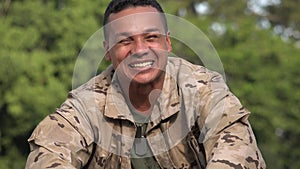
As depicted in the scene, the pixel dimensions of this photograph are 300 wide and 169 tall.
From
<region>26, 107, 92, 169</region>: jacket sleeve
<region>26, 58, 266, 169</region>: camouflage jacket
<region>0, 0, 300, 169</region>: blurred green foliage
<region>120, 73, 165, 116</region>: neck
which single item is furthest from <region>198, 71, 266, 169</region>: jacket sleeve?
<region>0, 0, 300, 169</region>: blurred green foliage

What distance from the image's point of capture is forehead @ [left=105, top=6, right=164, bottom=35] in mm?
4148

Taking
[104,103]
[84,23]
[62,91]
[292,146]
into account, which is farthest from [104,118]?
[292,146]

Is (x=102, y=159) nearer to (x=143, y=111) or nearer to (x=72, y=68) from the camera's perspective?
(x=143, y=111)

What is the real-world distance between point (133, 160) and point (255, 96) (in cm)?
1424

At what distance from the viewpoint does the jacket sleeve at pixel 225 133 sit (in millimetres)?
3865

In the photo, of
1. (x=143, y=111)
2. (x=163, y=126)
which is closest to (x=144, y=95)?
(x=143, y=111)

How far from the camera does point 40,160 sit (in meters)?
3.88

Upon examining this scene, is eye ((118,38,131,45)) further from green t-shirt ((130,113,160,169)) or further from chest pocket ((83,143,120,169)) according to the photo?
chest pocket ((83,143,120,169))

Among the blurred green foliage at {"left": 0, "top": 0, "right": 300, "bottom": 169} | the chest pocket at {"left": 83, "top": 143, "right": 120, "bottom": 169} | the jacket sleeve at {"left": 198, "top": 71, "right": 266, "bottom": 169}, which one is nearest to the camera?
the jacket sleeve at {"left": 198, "top": 71, "right": 266, "bottom": 169}

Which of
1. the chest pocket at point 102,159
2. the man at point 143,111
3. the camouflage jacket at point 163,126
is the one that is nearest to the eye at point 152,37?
the man at point 143,111

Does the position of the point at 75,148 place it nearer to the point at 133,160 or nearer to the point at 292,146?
the point at 133,160

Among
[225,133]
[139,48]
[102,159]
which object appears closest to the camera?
[225,133]

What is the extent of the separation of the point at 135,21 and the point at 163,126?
1.89 feet

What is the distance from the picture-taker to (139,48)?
409cm
